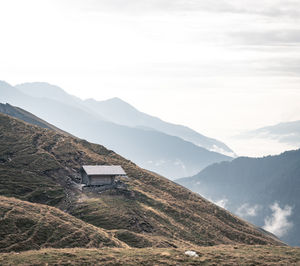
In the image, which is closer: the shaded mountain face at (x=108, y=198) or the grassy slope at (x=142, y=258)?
the grassy slope at (x=142, y=258)

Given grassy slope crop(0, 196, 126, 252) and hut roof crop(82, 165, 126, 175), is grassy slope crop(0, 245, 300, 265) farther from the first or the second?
hut roof crop(82, 165, 126, 175)

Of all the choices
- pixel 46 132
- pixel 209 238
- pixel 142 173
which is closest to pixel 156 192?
pixel 142 173

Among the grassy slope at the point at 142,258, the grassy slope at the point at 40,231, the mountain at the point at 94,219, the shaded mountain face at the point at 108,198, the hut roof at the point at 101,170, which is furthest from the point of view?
the hut roof at the point at 101,170

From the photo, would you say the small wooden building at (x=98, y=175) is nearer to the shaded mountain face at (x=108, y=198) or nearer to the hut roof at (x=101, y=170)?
the hut roof at (x=101, y=170)

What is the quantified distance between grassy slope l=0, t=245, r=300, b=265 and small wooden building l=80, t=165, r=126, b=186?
5221 cm

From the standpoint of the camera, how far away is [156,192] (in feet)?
374

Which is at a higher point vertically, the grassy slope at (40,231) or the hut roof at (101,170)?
the hut roof at (101,170)

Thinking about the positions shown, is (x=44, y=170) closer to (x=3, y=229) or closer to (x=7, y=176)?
(x=7, y=176)

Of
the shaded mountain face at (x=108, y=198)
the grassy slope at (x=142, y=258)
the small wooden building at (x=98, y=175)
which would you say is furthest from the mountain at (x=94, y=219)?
the small wooden building at (x=98, y=175)

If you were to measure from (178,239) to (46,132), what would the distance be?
3401 inches

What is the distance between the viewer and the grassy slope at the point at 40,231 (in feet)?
162

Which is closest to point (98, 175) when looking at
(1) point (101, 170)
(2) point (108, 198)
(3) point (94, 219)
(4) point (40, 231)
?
(1) point (101, 170)

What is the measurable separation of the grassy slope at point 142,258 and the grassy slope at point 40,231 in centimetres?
884

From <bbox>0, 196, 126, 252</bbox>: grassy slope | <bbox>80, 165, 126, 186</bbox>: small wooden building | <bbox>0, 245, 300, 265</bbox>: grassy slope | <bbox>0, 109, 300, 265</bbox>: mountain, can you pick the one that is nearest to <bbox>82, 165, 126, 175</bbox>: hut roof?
<bbox>80, 165, 126, 186</bbox>: small wooden building
